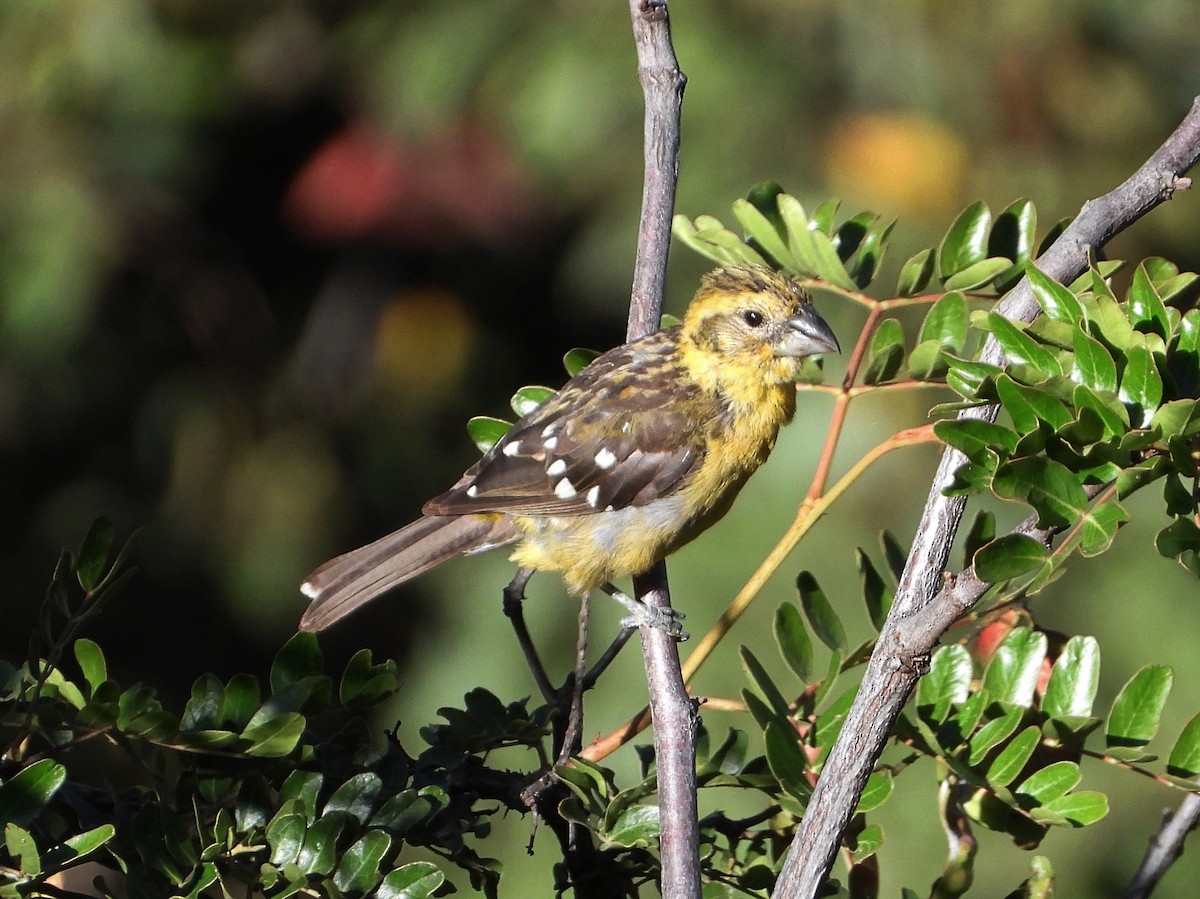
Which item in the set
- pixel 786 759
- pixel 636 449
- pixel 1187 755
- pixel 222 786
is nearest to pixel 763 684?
pixel 786 759

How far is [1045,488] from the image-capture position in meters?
1.72

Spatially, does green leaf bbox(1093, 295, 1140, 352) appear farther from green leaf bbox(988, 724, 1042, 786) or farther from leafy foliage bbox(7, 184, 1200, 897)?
green leaf bbox(988, 724, 1042, 786)

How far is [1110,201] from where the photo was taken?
88.7 inches

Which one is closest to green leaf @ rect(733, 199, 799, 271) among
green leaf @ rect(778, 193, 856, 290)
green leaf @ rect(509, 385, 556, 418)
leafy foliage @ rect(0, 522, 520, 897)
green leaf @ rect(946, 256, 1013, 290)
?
green leaf @ rect(778, 193, 856, 290)

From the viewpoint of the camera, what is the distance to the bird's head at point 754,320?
12.6ft

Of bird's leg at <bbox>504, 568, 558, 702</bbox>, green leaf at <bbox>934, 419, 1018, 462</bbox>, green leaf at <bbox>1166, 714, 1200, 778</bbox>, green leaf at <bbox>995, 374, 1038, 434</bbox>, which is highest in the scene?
green leaf at <bbox>995, 374, 1038, 434</bbox>

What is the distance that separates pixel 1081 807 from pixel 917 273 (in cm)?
110

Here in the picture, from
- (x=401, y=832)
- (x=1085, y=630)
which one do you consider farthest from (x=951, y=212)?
(x=401, y=832)

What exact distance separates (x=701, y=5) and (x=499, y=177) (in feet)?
3.79

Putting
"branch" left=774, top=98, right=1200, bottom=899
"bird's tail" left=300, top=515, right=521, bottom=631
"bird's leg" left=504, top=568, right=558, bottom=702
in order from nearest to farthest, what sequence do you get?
"branch" left=774, top=98, right=1200, bottom=899
"bird's leg" left=504, top=568, right=558, bottom=702
"bird's tail" left=300, top=515, right=521, bottom=631

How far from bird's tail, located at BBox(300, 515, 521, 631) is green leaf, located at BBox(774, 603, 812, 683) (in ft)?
4.41

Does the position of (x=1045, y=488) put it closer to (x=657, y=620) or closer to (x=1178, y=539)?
(x=1178, y=539)

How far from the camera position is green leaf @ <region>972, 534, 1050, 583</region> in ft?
5.33

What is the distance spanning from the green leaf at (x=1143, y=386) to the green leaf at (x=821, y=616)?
2.88 feet
